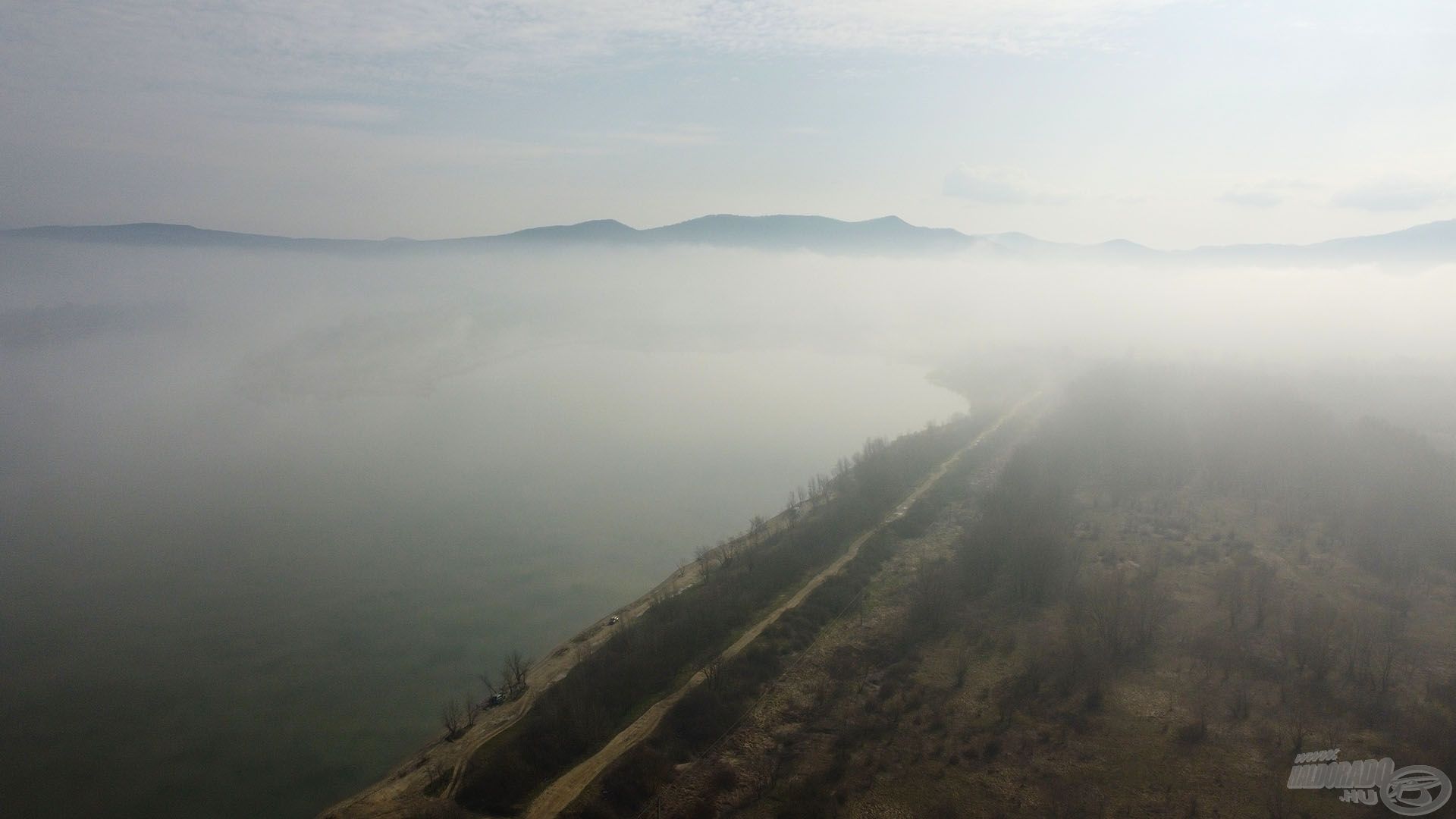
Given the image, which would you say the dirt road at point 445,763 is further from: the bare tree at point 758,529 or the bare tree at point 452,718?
the bare tree at point 758,529

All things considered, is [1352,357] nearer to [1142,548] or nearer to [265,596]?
[1142,548]

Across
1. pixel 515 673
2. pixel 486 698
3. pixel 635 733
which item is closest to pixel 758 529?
pixel 515 673

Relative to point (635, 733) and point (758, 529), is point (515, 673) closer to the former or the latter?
point (635, 733)

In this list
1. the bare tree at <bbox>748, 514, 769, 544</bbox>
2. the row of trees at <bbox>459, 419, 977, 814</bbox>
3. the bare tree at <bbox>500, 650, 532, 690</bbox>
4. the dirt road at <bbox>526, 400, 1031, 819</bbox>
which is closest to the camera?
the dirt road at <bbox>526, 400, 1031, 819</bbox>

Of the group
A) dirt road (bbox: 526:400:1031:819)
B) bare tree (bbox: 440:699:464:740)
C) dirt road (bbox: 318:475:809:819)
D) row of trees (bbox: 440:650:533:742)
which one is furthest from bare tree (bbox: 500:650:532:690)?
dirt road (bbox: 526:400:1031:819)

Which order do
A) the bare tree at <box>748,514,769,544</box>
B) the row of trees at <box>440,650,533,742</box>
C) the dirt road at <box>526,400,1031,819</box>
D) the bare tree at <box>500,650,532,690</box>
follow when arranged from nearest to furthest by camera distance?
1. the dirt road at <box>526,400,1031,819</box>
2. the row of trees at <box>440,650,533,742</box>
3. the bare tree at <box>500,650,532,690</box>
4. the bare tree at <box>748,514,769,544</box>

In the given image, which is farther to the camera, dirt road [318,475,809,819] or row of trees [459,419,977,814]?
row of trees [459,419,977,814]

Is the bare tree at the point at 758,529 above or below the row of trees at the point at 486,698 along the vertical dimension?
above

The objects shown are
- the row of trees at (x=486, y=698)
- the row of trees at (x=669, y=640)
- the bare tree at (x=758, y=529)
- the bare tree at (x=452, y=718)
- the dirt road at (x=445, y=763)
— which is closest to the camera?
the dirt road at (x=445, y=763)

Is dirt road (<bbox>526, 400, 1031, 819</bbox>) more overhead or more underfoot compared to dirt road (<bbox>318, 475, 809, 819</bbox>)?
more overhead

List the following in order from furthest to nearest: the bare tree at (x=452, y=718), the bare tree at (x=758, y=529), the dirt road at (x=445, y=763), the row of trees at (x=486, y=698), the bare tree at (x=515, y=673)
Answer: the bare tree at (x=758, y=529) → the bare tree at (x=515, y=673) → the row of trees at (x=486, y=698) → the bare tree at (x=452, y=718) → the dirt road at (x=445, y=763)

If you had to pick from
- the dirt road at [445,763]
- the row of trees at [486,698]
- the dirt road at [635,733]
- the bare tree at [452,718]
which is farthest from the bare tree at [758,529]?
the bare tree at [452,718]

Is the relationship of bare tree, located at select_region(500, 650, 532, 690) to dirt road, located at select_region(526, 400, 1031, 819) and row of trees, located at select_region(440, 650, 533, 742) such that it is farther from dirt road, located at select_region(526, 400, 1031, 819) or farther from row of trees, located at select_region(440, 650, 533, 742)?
dirt road, located at select_region(526, 400, 1031, 819)
